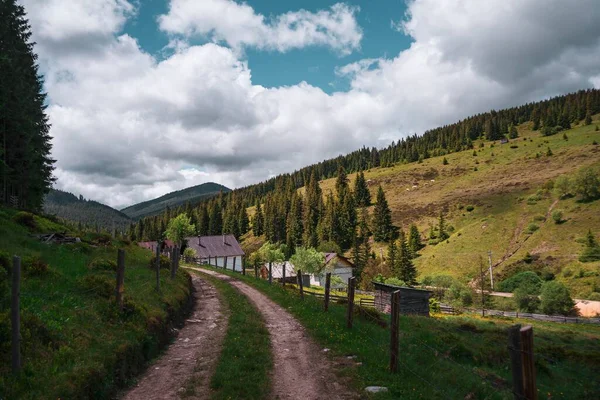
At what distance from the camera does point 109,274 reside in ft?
60.2

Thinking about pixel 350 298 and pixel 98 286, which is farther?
pixel 350 298

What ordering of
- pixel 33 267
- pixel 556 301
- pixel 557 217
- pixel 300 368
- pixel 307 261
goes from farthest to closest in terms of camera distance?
pixel 557 217 → pixel 307 261 → pixel 556 301 → pixel 33 267 → pixel 300 368

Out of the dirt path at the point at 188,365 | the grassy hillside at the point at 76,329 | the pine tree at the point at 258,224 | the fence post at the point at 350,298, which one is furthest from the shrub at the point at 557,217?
the pine tree at the point at 258,224

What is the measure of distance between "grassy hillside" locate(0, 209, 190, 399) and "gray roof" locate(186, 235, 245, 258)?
67.7 metres

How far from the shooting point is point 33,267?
1406cm

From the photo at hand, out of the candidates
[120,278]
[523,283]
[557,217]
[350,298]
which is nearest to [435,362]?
[350,298]

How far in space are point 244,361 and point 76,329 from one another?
5.13 m

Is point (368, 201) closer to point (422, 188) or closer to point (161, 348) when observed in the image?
point (422, 188)

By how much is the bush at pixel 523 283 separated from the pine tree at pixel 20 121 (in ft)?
265

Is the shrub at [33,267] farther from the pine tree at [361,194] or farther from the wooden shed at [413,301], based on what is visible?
the pine tree at [361,194]

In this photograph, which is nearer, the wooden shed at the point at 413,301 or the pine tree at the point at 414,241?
the wooden shed at the point at 413,301

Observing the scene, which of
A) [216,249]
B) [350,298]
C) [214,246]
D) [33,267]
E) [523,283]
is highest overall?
[214,246]

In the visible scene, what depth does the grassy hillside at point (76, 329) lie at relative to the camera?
7732 millimetres

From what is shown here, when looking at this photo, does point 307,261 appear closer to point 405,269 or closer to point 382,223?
point 405,269
